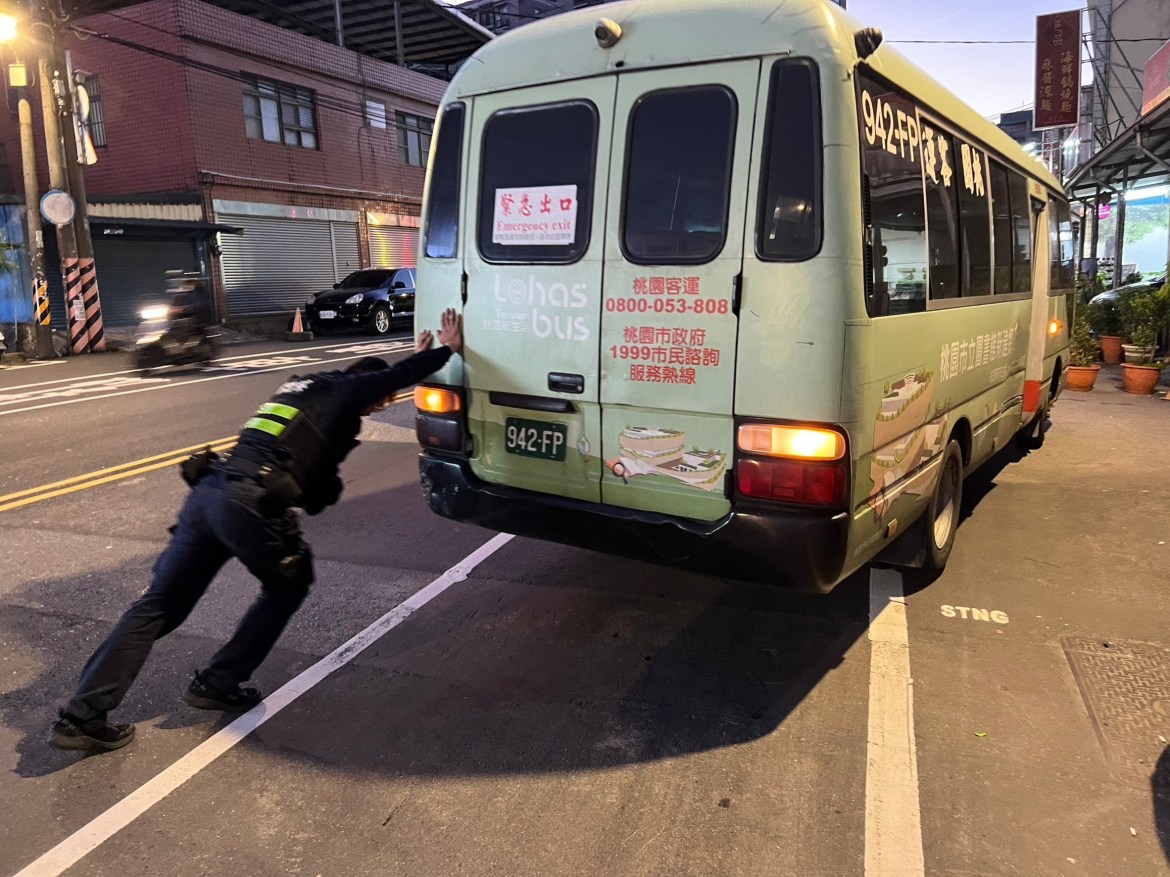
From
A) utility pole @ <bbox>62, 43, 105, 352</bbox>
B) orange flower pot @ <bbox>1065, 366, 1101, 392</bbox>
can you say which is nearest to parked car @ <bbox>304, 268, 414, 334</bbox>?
utility pole @ <bbox>62, 43, 105, 352</bbox>

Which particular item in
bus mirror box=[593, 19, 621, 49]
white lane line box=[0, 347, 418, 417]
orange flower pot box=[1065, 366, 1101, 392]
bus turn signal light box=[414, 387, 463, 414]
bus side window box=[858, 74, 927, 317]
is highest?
bus mirror box=[593, 19, 621, 49]

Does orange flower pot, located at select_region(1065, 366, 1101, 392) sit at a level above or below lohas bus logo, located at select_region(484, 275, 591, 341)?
below

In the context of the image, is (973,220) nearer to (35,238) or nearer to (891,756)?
(891,756)

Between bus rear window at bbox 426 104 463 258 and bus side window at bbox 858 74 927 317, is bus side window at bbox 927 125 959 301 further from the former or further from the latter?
bus rear window at bbox 426 104 463 258

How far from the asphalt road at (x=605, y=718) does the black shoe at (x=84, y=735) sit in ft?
0.19

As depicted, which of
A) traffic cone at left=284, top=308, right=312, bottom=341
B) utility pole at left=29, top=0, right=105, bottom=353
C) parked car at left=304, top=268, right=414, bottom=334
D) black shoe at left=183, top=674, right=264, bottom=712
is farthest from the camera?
traffic cone at left=284, top=308, right=312, bottom=341

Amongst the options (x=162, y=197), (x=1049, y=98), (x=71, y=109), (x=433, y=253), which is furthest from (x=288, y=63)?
(x=433, y=253)

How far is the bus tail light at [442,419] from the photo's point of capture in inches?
163

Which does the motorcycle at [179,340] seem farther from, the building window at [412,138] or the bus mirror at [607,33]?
the building window at [412,138]

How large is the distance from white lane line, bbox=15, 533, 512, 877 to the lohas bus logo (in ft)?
5.44

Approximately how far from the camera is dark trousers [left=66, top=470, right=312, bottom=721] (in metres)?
3.09

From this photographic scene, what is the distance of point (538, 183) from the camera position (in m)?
3.86

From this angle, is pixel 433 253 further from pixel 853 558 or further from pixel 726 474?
pixel 853 558

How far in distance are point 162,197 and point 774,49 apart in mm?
22841
